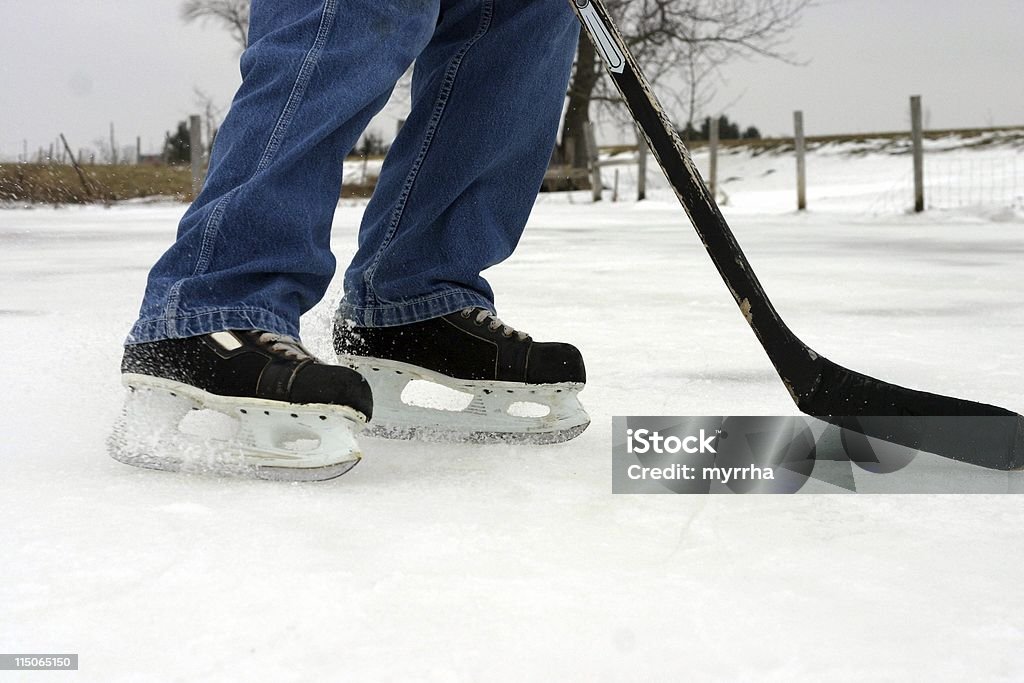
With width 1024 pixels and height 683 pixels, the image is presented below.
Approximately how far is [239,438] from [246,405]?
35 millimetres

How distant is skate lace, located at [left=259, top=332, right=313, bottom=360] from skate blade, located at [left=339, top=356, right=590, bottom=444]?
0.19 metres

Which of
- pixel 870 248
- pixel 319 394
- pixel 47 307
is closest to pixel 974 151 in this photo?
pixel 870 248

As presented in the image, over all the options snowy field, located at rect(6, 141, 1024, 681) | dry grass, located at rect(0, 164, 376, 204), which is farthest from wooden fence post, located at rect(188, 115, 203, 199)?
snowy field, located at rect(6, 141, 1024, 681)

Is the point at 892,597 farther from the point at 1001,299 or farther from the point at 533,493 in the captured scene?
the point at 1001,299

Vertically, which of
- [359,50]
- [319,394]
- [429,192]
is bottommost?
[319,394]

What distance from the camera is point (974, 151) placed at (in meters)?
13.0

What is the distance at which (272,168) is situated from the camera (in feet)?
3.21

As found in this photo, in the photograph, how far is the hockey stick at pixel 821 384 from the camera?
953 mm

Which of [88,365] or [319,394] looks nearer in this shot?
[319,394]

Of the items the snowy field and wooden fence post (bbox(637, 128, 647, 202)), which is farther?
wooden fence post (bbox(637, 128, 647, 202))

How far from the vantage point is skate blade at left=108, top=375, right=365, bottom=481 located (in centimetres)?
93

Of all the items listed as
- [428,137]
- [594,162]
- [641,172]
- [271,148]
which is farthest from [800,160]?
[271,148]

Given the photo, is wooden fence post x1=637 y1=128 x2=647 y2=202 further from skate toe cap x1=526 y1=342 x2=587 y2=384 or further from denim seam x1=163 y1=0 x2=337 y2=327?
denim seam x1=163 y1=0 x2=337 y2=327

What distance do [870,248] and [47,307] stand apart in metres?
3.53
